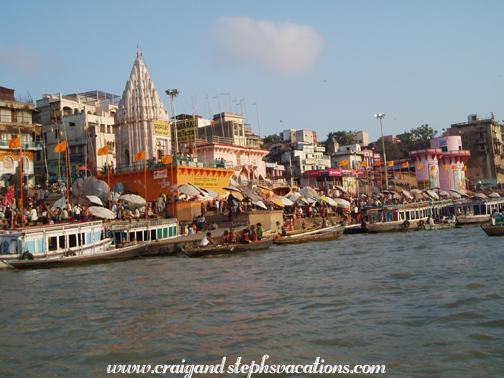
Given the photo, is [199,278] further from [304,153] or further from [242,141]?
[304,153]

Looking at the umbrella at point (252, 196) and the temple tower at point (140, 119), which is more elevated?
the temple tower at point (140, 119)

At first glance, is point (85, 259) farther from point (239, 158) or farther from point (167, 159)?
point (239, 158)

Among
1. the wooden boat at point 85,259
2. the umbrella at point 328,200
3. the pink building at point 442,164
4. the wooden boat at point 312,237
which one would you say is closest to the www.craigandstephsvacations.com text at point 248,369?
the wooden boat at point 85,259

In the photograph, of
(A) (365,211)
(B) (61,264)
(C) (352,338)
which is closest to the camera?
(C) (352,338)

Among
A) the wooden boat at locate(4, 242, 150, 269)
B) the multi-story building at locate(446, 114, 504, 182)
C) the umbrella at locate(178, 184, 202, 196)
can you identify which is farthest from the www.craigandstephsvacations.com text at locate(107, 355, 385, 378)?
the multi-story building at locate(446, 114, 504, 182)

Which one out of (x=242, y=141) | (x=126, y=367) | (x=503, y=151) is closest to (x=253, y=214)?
(x=242, y=141)

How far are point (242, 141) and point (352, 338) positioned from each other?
122 ft

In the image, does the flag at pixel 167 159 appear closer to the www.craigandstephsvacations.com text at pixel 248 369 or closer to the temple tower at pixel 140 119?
the temple tower at pixel 140 119

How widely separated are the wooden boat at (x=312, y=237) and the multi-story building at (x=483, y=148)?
159 ft

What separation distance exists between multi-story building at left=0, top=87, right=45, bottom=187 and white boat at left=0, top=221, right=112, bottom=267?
1631 cm

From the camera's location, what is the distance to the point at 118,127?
3569cm

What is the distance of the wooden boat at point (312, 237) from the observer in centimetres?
2402

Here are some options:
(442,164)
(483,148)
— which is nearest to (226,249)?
(442,164)

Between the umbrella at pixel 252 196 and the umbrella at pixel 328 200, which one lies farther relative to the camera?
the umbrella at pixel 328 200
